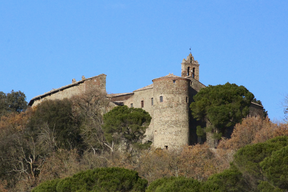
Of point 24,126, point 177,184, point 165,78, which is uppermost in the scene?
point 165,78

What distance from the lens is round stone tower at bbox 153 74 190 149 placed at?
153ft

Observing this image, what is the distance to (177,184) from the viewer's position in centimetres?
2725

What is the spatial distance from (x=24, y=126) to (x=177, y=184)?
27950 mm

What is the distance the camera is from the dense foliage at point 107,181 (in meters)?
28.6

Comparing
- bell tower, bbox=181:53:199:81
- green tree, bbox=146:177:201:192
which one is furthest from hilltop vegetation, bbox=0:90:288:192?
bell tower, bbox=181:53:199:81

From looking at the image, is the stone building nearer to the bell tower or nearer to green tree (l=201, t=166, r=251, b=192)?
the bell tower

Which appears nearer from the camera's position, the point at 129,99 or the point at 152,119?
the point at 152,119

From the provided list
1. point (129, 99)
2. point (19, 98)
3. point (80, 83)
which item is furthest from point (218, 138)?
point (19, 98)

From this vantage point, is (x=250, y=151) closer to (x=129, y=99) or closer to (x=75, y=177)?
(x=75, y=177)

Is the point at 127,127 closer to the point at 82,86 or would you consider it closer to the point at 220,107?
the point at 220,107

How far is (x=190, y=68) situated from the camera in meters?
56.8

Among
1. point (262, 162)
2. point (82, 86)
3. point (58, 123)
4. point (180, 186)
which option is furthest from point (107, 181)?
point (82, 86)

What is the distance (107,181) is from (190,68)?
2980 centimetres

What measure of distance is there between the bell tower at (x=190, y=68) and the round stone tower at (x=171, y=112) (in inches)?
301
